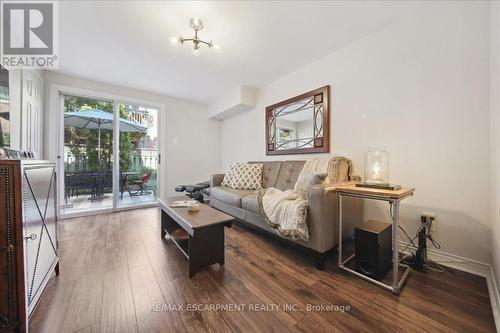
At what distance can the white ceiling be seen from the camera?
1.74m

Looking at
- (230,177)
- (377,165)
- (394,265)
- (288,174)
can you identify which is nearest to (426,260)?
(394,265)

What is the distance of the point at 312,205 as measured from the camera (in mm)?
1665

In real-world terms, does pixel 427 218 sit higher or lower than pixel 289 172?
lower

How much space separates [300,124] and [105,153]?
11.6 feet

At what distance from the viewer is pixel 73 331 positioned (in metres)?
1.03

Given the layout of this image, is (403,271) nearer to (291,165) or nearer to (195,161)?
(291,165)

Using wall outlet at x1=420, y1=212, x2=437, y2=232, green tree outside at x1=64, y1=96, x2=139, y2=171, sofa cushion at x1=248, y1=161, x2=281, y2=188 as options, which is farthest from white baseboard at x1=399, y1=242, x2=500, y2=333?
green tree outside at x1=64, y1=96, x2=139, y2=171

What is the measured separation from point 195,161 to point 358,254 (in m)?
3.75

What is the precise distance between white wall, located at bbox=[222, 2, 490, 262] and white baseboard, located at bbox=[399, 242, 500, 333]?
0.18ft

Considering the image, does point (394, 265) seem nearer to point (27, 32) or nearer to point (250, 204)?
point (250, 204)

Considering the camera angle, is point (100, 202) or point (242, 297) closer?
point (242, 297)

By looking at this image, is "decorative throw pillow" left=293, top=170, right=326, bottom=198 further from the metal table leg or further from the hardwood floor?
the hardwood floor

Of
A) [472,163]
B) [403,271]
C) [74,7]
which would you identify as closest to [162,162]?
[74,7]

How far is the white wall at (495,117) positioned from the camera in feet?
4.00
